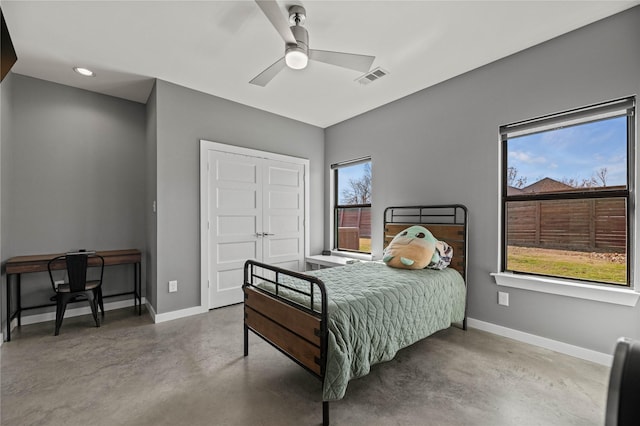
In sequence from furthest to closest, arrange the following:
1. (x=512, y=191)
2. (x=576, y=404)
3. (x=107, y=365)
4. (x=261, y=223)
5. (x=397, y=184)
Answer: (x=261, y=223)
(x=397, y=184)
(x=512, y=191)
(x=107, y=365)
(x=576, y=404)

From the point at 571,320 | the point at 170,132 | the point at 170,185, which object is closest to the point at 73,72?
the point at 170,132

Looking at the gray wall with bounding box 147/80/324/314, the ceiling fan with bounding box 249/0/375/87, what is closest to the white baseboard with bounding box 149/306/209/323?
the gray wall with bounding box 147/80/324/314

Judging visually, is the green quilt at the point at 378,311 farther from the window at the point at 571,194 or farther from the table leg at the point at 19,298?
the table leg at the point at 19,298

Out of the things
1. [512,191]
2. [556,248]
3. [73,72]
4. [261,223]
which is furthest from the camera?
[261,223]

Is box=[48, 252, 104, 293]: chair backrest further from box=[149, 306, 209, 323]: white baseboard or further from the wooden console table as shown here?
box=[149, 306, 209, 323]: white baseboard

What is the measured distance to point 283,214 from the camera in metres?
4.32

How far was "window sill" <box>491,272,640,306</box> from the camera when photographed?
210 cm

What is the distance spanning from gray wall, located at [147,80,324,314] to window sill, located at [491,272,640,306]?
3.43 metres

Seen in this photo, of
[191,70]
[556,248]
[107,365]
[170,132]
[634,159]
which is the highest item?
[191,70]

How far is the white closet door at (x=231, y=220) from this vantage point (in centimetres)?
359

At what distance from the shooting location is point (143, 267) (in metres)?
3.86

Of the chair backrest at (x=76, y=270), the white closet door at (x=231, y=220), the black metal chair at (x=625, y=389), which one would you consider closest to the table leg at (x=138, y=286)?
the chair backrest at (x=76, y=270)

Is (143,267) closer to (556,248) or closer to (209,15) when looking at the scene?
(209,15)

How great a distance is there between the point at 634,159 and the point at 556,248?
89 centimetres
